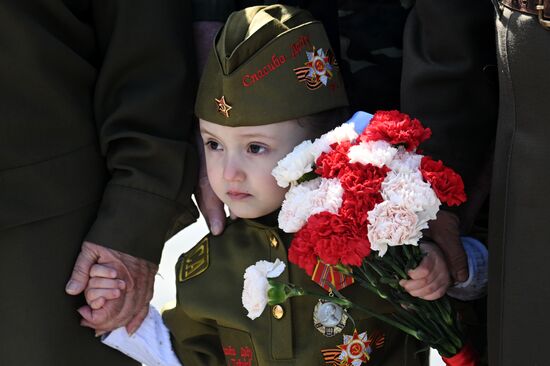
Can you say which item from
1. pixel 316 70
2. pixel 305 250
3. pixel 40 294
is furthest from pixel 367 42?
pixel 40 294

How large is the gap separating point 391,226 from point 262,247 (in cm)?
67

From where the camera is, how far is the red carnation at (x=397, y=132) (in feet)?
7.81

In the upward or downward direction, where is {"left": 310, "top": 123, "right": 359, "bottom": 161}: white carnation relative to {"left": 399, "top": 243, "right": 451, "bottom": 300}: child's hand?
upward

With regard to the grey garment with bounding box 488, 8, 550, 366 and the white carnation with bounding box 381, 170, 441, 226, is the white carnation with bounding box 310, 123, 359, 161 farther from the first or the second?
the grey garment with bounding box 488, 8, 550, 366

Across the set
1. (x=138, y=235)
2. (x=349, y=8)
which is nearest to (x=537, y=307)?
(x=349, y=8)

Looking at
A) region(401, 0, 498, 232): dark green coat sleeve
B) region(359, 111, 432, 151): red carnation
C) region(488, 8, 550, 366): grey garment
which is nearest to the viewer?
region(488, 8, 550, 366): grey garment

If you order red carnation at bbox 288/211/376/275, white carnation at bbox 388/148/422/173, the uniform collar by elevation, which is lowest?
the uniform collar

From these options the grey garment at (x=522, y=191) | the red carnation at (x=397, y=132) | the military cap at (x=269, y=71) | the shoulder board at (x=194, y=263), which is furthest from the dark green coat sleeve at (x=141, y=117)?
the grey garment at (x=522, y=191)

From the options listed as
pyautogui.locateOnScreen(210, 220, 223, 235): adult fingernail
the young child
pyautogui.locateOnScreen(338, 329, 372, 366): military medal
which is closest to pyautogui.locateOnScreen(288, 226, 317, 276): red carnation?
the young child

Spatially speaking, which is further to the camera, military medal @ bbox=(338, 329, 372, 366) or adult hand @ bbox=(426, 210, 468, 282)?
military medal @ bbox=(338, 329, 372, 366)

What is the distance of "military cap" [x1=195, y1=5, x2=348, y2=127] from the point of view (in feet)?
8.82

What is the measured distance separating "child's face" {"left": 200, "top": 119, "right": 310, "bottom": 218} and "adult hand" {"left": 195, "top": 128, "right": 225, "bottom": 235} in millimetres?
189

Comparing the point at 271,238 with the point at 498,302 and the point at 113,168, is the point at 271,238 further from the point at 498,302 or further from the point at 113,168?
the point at 498,302

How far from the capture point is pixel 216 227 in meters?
2.93
